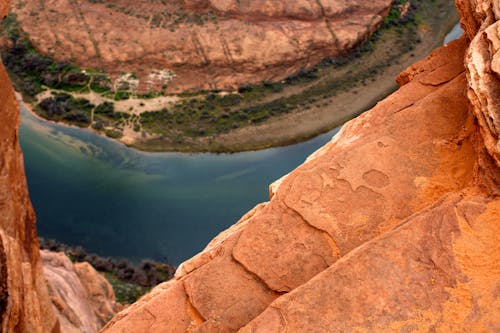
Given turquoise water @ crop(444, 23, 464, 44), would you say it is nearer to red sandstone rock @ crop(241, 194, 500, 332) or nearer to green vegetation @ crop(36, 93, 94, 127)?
green vegetation @ crop(36, 93, 94, 127)

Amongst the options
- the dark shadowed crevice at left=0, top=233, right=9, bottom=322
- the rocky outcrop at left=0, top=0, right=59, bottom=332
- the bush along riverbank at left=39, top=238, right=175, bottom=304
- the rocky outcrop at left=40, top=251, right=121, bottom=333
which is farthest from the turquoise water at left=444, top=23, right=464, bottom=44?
the dark shadowed crevice at left=0, top=233, right=9, bottom=322

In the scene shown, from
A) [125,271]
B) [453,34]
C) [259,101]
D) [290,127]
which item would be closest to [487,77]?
[125,271]

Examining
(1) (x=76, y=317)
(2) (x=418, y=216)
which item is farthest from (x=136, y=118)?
(2) (x=418, y=216)

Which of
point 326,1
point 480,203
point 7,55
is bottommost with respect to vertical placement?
point 480,203

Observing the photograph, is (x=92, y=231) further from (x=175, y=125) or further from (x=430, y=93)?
(x=430, y=93)

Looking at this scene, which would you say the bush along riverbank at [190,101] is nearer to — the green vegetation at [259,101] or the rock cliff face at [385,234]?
the green vegetation at [259,101]

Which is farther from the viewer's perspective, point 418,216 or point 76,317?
point 76,317
